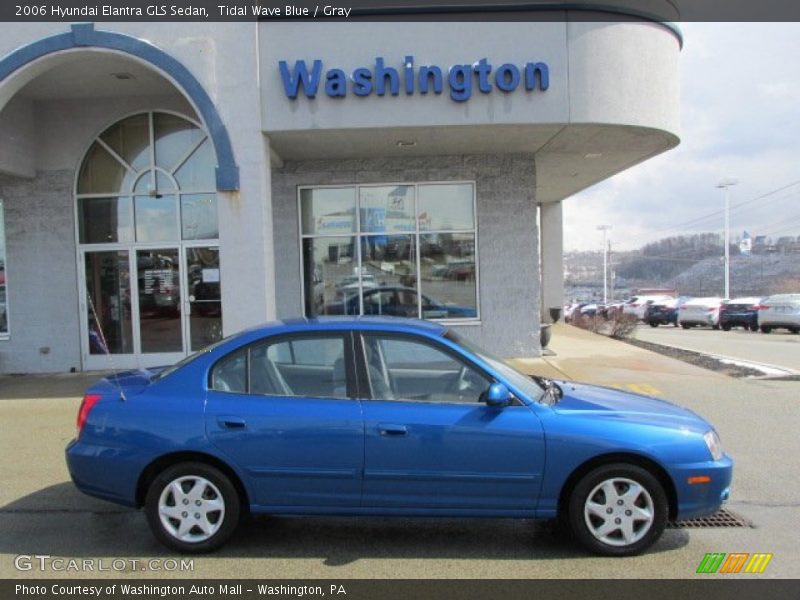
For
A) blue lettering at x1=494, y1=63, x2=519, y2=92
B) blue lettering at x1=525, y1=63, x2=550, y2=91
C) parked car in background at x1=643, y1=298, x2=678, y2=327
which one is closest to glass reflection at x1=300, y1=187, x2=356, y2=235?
blue lettering at x1=494, y1=63, x2=519, y2=92

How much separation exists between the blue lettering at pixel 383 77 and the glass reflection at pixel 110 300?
5.61 m

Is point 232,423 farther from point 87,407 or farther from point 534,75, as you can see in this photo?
point 534,75

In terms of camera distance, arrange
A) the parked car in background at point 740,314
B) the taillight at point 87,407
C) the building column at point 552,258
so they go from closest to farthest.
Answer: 1. the taillight at point 87,407
2. the building column at point 552,258
3. the parked car in background at point 740,314

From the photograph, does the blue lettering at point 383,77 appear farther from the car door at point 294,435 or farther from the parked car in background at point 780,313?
the parked car in background at point 780,313

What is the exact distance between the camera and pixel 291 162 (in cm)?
1262

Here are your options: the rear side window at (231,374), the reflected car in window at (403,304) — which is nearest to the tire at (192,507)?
the rear side window at (231,374)

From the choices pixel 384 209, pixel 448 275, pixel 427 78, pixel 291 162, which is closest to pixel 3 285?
pixel 291 162

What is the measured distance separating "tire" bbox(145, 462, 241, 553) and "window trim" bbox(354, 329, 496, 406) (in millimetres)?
1075

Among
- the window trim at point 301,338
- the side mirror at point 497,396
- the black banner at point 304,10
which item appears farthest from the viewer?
the black banner at point 304,10

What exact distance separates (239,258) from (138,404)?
5487 mm

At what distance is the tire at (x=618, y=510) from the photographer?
4.15m

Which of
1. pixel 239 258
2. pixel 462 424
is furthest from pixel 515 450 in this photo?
pixel 239 258
